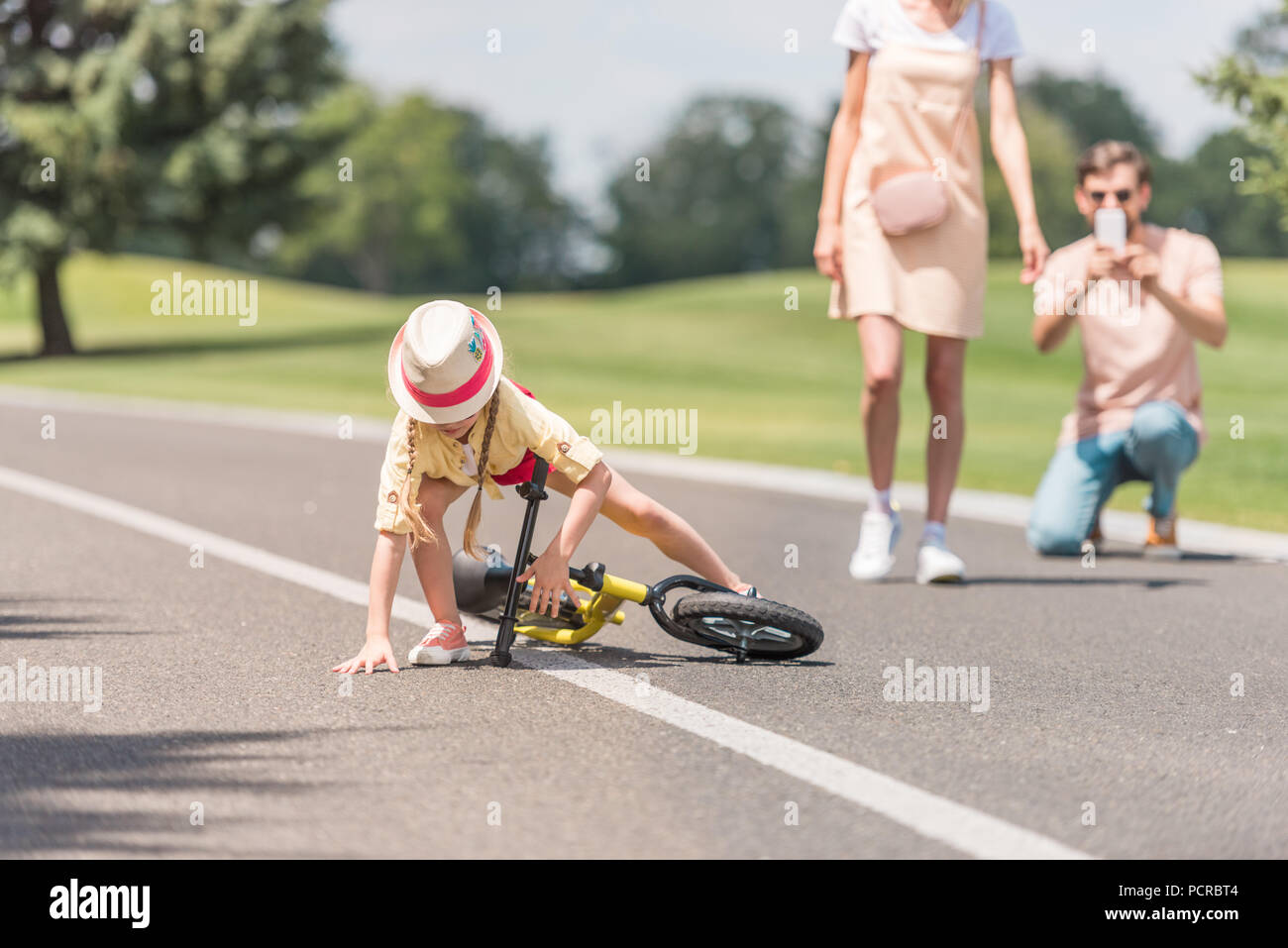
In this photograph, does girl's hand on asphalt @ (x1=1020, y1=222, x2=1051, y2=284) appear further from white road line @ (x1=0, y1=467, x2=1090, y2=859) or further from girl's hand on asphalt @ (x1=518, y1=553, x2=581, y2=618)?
girl's hand on asphalt @ (x1=518, y1=553, x2=581, y2=618)

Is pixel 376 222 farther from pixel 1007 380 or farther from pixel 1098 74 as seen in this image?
pixel 1007 380

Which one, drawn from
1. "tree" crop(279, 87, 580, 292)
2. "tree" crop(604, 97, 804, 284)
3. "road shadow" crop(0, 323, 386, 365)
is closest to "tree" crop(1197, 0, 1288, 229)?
"road shadow" crop(0, 323, 386, 365)

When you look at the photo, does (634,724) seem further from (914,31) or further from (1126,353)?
(1126,353)

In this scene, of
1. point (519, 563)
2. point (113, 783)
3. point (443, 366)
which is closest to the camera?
point (113, 783)

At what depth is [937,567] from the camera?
772 centimetres

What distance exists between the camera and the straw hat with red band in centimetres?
514

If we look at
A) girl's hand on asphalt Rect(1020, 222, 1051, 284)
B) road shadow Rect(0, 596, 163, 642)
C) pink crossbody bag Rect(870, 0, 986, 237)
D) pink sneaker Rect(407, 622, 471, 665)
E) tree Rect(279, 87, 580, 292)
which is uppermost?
pink crossbody bag Rect(870, 0, 986, 237)

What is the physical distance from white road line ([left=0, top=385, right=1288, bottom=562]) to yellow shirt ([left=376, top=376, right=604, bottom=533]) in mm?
5042

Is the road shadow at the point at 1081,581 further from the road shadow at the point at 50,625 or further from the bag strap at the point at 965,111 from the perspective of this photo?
the road shadow at the point at 50,625

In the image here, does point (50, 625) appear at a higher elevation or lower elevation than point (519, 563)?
lower

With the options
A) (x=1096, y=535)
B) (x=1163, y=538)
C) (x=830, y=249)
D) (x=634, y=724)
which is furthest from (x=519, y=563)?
(x=1163, y=538)

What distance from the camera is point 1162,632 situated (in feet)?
21.6

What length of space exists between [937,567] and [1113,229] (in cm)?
185

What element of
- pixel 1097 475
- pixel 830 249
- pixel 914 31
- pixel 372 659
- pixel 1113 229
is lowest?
pixel 1097 475
